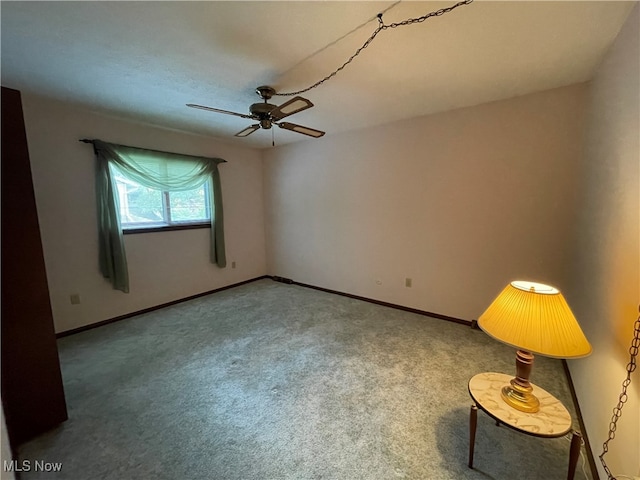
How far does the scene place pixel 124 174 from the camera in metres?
3.18

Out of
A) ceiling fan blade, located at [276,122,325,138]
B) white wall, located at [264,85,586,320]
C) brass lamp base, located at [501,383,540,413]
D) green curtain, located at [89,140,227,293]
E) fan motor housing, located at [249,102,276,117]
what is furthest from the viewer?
green curtain, located at [89,140,227,293]

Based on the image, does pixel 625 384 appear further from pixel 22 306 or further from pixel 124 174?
pixel 124 174

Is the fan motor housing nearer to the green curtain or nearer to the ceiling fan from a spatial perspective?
the ceiling fan

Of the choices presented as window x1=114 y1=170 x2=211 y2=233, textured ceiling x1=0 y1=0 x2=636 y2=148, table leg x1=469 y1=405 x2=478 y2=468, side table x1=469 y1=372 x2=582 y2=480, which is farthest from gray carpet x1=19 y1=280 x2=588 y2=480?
textured ceiling x1=0 y1=0 x2=636 y2=148

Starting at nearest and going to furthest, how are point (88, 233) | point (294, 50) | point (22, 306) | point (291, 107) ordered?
1. point (22, 306)
2. point (294, 50)
3. point (291, 107)
4. point (88, 233)

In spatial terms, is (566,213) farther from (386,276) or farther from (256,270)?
(256,270)

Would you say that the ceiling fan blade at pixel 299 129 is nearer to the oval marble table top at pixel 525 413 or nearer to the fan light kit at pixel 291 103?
the fan light kit at pixel 291 103

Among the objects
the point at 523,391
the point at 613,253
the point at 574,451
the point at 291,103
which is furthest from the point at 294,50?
the point at 574,451

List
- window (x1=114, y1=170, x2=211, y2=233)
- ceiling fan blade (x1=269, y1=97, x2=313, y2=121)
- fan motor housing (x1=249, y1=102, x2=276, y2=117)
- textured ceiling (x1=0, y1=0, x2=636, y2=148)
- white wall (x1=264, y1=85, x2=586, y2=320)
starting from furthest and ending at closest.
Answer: window (x1=114, y1=170, x2=211, y2=233) < white wall (x1=264, y1=85, x2=586, y2=320) < fan motor housing (x1=249, y1=102, x2=276, y2=117) < ceiling fan blade (x1=269, y1=97, x2=313, y2=121) < textured ceiling (x1=0, y1=0, x2=636, y2=148)

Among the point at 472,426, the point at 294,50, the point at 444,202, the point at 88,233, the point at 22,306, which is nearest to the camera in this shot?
the point at 472,426

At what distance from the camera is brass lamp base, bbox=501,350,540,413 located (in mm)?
1287

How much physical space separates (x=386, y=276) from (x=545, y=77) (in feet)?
8.31

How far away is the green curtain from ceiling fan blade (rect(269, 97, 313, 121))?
84.0 inches

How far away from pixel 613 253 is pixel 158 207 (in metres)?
4.40
